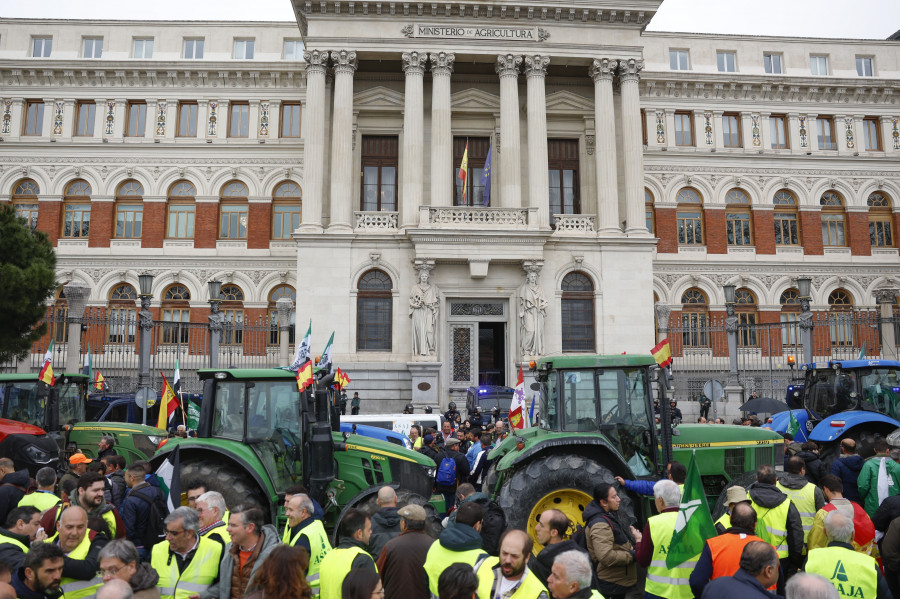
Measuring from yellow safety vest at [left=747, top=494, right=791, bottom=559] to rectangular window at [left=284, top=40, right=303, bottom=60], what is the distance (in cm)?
3496

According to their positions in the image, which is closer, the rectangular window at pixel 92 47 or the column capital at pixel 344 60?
the column capital at pixel 344 60

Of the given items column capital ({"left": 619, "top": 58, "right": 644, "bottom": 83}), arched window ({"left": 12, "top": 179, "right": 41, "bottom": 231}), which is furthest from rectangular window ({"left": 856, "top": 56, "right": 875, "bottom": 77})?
arched window ({"left": 12, "top": 179, "right": 41, "bottom": 231})

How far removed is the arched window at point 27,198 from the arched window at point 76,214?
1439 millimetres

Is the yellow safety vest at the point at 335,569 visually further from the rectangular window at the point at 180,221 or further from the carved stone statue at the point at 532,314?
the rectangular window at the point at 180,221

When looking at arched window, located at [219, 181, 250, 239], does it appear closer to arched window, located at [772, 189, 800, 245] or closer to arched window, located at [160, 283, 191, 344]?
arched window, located at [160, 283, 191, 344]

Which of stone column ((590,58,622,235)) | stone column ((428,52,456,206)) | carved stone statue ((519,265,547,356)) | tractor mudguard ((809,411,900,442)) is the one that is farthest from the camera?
stone column ((590,58,622,235))

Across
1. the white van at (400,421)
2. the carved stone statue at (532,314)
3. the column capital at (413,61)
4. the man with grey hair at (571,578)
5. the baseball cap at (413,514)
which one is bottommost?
the man with grey hair at (571,578)

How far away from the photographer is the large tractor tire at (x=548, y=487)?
8570mm

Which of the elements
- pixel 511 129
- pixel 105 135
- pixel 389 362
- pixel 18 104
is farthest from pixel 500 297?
pixel 18 104

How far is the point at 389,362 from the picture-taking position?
28.3 meters

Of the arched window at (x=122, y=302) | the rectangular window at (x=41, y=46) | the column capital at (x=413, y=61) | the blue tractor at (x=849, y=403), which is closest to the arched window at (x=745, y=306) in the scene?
the column capital at (x=413, y=61)

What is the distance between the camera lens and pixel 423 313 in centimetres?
2816

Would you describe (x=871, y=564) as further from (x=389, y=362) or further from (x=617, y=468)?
(x=389, y=362)

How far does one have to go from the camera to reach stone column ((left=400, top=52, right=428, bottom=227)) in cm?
2902
